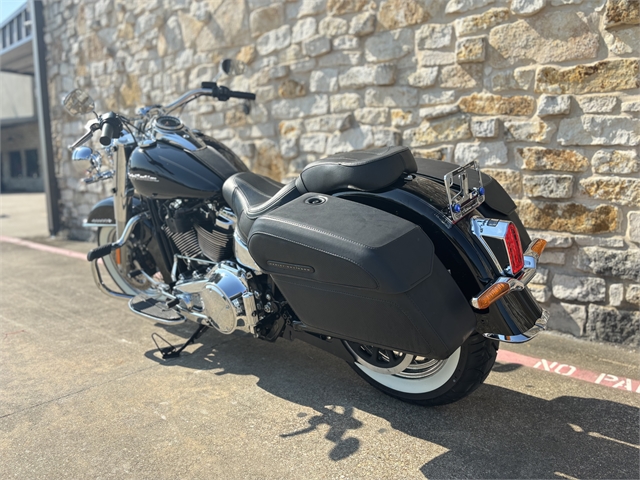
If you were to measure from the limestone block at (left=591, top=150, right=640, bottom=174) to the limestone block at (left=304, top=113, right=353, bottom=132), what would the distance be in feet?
5.98

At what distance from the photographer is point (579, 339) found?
10.9 feet

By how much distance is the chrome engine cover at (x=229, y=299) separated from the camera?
2.54 m

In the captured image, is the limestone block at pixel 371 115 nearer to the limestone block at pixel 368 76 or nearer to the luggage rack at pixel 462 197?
the limestone block at pixel 368 76

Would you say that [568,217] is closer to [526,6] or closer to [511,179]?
[511,179]

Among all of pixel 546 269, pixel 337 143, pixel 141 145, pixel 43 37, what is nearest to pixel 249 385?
pixel 141 145

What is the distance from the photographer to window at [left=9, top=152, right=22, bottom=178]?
23.0m

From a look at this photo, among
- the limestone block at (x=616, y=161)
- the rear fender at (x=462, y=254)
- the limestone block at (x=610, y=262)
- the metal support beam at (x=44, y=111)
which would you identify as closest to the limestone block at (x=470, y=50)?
the limestone block at (x=616, y=161)

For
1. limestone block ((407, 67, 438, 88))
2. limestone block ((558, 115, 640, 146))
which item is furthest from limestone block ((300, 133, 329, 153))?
limestone block ((558, 115, 640, 146))

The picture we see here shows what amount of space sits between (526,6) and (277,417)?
9.17ft

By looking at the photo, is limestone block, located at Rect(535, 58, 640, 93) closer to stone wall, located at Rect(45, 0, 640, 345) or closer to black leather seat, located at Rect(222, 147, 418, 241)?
stone wall, located at Rect(45, 0, 640, 345)

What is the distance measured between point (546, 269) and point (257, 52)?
3120 millimetres

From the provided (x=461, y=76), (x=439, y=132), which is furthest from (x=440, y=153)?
(x=461, y=76)

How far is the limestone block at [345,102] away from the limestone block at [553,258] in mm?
1775

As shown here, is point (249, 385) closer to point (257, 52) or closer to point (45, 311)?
point (45, 311)
